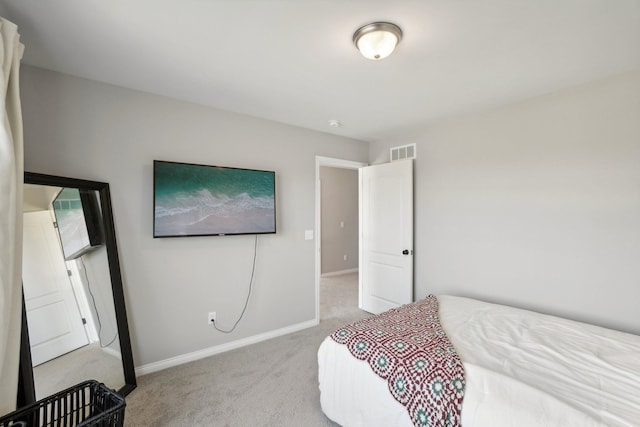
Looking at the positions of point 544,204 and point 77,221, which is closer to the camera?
point 77,221

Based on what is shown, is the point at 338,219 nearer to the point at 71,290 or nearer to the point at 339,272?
the point at 339,272

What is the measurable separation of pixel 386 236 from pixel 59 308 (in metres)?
3.08

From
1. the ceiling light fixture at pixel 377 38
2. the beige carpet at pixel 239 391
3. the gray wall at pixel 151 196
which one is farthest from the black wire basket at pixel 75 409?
the ceiling light fixture at pixel 377 38

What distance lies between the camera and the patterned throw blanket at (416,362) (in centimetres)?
136

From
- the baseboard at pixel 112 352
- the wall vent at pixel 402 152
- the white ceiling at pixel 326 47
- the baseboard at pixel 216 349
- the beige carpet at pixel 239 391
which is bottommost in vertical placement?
the beige carpet at pixel 239 391

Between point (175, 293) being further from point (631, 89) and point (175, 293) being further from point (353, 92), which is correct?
point (631, 89)

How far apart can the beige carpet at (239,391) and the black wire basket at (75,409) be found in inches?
15.3

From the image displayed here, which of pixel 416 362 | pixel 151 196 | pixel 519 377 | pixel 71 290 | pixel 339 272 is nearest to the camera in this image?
pixel 519 377

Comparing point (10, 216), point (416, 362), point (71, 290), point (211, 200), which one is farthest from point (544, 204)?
point (71, 290)

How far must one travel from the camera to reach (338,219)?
639cm

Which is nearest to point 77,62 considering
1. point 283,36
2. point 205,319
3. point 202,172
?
point 202,172

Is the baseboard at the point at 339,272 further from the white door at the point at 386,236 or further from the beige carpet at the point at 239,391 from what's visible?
the beige carpet at the point at 239,391

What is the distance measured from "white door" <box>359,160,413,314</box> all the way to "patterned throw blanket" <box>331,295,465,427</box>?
1.37 m

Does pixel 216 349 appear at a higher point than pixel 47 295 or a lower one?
lower
